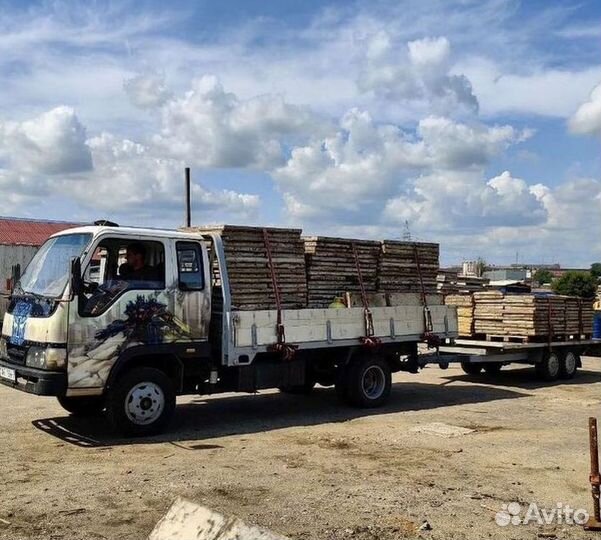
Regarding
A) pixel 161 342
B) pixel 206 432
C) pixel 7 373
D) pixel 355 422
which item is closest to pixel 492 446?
pixel 355 422

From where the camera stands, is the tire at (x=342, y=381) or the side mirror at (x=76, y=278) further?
the tire at (x=342, y=381)

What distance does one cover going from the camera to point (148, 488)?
6918mm

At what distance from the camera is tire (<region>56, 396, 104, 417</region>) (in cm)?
994

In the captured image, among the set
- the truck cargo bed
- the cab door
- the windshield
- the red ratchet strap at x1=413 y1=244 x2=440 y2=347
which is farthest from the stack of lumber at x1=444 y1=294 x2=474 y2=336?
the windshield

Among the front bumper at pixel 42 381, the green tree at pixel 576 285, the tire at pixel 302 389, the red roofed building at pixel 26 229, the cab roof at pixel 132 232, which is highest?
the red roofed building at pixel 26 229

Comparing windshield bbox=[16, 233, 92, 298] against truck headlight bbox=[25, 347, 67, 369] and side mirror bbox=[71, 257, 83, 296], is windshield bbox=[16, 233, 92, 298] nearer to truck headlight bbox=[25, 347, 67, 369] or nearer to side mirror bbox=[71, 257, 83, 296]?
side mirror bbox=[71, 257, 83, 296]

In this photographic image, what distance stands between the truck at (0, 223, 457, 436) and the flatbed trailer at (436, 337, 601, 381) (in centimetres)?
427

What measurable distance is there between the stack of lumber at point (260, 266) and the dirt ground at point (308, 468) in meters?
1.78

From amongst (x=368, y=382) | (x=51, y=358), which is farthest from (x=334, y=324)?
(x=51, y=358)

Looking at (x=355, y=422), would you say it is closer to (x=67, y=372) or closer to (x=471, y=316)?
(x=67, y=372)


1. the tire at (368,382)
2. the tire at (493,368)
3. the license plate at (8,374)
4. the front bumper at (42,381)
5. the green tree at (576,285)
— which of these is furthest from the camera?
the green tree at (576,285)

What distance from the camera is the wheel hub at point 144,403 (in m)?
9.02

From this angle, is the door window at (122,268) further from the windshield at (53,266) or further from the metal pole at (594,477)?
the metal pole at (594,477)

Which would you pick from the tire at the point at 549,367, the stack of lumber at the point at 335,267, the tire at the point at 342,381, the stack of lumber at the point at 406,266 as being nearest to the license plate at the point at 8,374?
the stack of lumber at the point at 335,267
